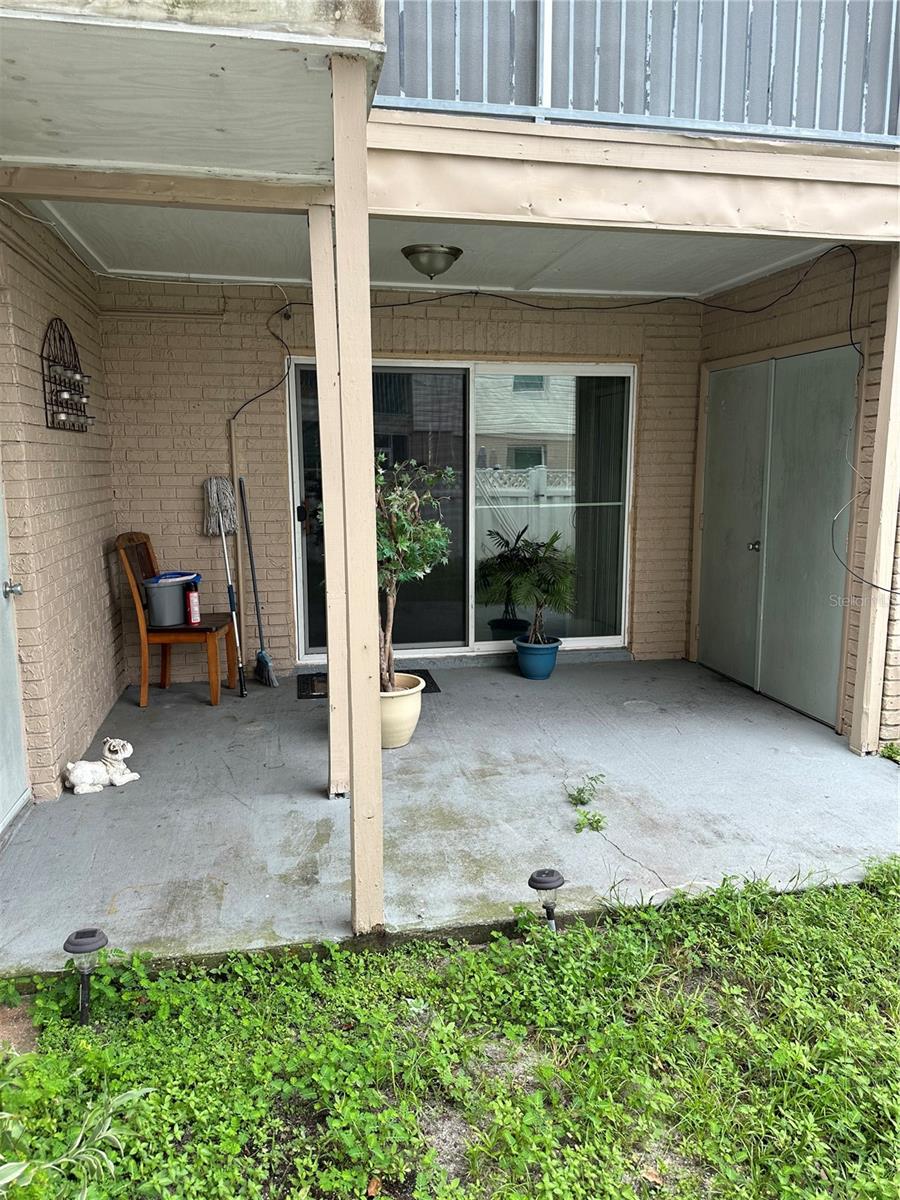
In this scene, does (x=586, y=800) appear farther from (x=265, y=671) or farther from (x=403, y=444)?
(x=403, y=444)

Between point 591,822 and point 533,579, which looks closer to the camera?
point 591,822

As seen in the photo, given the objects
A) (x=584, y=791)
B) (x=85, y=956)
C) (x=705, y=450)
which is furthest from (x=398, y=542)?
(x=705, y=450)

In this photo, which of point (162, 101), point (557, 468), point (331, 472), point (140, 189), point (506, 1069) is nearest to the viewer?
point (506, 1069)

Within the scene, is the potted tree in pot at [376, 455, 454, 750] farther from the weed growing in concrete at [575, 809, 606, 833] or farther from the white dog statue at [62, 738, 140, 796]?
the white dog statue at [62, 738, 140, 796]

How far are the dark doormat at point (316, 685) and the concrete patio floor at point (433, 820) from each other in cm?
15

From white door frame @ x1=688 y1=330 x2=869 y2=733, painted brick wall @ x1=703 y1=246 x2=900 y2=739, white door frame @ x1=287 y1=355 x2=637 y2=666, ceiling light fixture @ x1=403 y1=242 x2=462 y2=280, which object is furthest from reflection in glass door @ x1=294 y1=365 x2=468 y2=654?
painted brick wall @ x1=703 y1=246 x2=900 y2=739

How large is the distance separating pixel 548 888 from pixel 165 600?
3262 millimetres

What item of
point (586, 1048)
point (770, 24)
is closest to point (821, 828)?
point (586, 1048)

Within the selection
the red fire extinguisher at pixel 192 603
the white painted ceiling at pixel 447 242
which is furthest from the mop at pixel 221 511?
the white painted ceiling at pixel 447 242

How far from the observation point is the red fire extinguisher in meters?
4.96

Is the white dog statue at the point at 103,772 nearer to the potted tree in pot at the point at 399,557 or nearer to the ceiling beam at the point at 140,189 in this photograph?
the potted tree in pot at the point at 399,557

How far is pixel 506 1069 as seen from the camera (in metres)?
2.17

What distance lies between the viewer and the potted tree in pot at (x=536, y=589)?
568 centimetres

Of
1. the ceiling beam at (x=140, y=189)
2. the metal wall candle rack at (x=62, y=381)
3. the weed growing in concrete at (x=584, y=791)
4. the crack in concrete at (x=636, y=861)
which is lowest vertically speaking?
the crack in concrete at (x=636, y=861)
